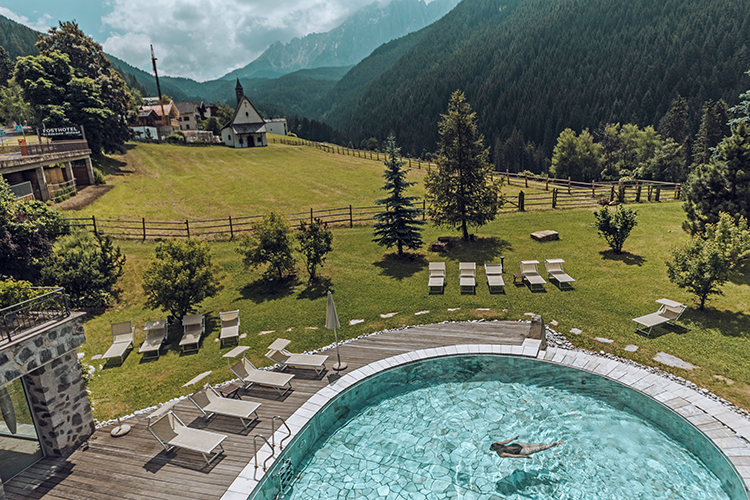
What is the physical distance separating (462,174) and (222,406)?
16155 mm

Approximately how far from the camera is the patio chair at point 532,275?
15.5 m

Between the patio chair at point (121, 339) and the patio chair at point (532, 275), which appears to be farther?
the patio chair at point (532, 275)

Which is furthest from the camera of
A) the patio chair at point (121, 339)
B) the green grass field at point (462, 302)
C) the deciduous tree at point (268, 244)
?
the deciduous tree at point (268, 244)

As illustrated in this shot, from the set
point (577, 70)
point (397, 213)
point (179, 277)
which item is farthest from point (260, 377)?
point (577, 70)

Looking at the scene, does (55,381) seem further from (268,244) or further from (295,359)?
(268,244)

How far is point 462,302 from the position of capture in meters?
14.9

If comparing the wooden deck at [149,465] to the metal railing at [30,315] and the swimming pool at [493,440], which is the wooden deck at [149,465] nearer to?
the swimming pool at [493,440]

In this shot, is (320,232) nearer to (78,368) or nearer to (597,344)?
(78,368)

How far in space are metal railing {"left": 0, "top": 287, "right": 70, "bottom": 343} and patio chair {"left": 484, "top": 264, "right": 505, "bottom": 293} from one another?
13.6 metres

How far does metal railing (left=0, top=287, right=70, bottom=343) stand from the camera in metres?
7.30

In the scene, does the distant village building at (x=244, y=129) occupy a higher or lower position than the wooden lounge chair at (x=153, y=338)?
higher

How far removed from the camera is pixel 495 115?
424ft

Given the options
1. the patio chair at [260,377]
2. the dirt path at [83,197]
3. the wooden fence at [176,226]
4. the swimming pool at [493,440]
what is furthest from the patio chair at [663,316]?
the dirt path at [83,197]

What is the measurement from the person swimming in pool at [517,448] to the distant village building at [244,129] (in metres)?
62.4
